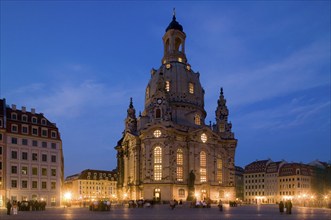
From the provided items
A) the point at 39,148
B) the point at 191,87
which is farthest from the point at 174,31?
the point at 39,148

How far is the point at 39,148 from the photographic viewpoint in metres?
92.9

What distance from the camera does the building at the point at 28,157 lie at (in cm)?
8719

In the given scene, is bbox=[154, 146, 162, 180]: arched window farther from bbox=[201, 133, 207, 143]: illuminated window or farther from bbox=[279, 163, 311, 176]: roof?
bbox=[279, 163, 311, 176]: roof

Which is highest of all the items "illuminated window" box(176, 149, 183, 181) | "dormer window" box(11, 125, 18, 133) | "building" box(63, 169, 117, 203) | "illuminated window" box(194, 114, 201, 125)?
"illuminated window" box(194, 114, 201, 125)

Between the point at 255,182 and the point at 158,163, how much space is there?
80169 mm

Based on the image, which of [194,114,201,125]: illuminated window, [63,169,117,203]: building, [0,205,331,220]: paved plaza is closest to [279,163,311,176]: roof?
[194,114,201,125]: illuminated window

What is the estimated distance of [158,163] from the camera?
110 meters

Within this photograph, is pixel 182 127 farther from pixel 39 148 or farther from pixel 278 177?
pixel 278 177

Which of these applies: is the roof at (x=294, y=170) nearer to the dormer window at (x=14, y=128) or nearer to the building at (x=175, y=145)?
the building at (x=175, y=145)

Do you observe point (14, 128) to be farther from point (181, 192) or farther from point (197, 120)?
point (197, 120)

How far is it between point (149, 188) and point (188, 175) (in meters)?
10.9

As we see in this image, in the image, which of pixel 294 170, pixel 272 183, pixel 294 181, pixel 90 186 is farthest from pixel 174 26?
pixel 90 186

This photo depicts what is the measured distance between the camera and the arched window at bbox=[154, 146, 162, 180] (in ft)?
360

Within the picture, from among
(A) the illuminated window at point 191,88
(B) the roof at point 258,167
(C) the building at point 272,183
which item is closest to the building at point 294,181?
(C) the building at point 272,183
